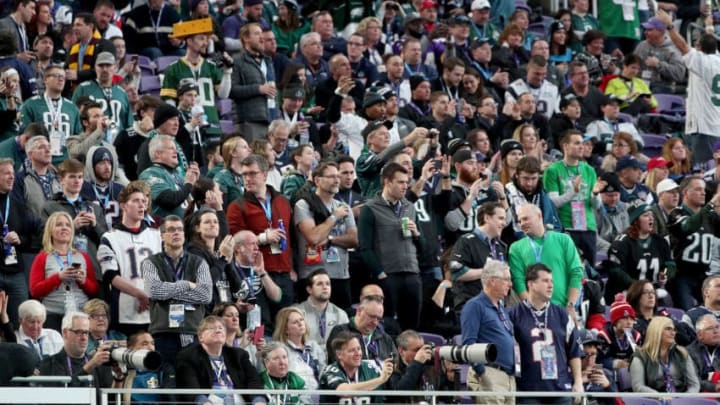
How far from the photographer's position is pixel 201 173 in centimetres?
1391

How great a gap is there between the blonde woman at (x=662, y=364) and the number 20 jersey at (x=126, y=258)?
11.2 ft

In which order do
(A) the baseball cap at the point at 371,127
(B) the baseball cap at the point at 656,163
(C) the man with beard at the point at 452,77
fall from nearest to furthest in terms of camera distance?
(A) the baseball cap at the point at 371,127
(B) the baseball cap at the point at 656,163
(C) the man with beard at the point at 452,77

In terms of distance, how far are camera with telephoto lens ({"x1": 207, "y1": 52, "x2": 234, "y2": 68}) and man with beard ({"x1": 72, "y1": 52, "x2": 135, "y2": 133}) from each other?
114 cm

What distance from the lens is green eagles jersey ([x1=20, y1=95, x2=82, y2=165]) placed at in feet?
44.4

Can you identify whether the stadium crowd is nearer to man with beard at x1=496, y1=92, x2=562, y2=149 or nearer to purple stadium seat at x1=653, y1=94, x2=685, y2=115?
man with beard at x1=496, y1=92, x2=562, y2=149

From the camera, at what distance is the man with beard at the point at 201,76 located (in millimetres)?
14898

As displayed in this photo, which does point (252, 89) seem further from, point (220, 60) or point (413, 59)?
point (413, 59)

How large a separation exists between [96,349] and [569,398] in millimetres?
2843

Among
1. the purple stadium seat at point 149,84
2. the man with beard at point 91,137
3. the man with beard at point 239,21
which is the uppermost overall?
the man with beard at point 239,21

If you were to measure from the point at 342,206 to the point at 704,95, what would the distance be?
19.7ft

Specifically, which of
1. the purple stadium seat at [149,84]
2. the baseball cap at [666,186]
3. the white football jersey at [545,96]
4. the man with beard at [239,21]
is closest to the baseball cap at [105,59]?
the purple stadium seat at [149,84]

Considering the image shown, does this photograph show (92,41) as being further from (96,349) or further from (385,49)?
(96,349)

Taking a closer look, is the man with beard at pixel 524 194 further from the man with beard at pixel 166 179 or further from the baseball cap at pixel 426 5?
the baseball cap at pixel 426 5

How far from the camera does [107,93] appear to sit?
14.2 m
